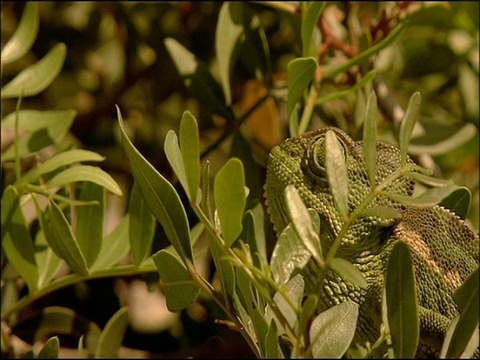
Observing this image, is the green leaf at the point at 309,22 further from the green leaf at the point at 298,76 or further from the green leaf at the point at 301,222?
the green leaf at the point at 301,222

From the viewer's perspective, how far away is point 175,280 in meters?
0.83

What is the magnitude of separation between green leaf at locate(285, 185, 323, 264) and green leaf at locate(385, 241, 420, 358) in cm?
7

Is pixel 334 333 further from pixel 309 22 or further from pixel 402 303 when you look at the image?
pixel 309 22

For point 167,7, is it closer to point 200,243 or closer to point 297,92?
point 200,243

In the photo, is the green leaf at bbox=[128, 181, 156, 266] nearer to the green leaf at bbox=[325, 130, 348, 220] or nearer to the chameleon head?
the chameleon head

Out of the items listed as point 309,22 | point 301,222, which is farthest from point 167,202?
point 309,22

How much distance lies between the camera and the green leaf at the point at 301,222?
678 millimetres

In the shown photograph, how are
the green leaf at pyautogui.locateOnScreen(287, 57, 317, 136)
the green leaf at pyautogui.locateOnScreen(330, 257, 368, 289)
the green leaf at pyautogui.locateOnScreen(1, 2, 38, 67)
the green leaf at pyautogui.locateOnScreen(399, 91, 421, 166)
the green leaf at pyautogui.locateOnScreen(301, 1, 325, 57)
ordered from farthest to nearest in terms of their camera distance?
the green leaf at pyautogui.locateOnScreen(1, 2, 38, 67) → the green leaf at pyautogui.locateOnScreen(301, 1, 325, 57) → the green leaf at pyautogui.locateOnScreen(287, 57, 317, 136) → the green leaf at pyautogui.locateOnScreen(399, 91, 421, 166) → the green leaf at pyautogui.locateOnScreen(330, 257, 368, 289)

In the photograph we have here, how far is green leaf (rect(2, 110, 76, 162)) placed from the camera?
4.16ft

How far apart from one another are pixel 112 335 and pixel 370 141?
0.57 meters

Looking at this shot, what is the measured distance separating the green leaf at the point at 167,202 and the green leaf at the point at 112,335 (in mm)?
371

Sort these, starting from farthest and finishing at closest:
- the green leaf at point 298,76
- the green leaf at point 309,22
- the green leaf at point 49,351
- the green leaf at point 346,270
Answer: the green leaf at point 309,22 → the green leaf at point 298,76 → the green leaf at point 49,351 → the green leaf at point 346,270

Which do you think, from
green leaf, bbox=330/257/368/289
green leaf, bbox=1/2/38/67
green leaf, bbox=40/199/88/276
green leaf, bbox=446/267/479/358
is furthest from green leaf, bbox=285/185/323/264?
green leaf, bbox=1/2/38/67

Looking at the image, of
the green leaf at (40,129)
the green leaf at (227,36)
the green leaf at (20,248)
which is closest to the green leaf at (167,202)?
the green leaf at (20,248)
